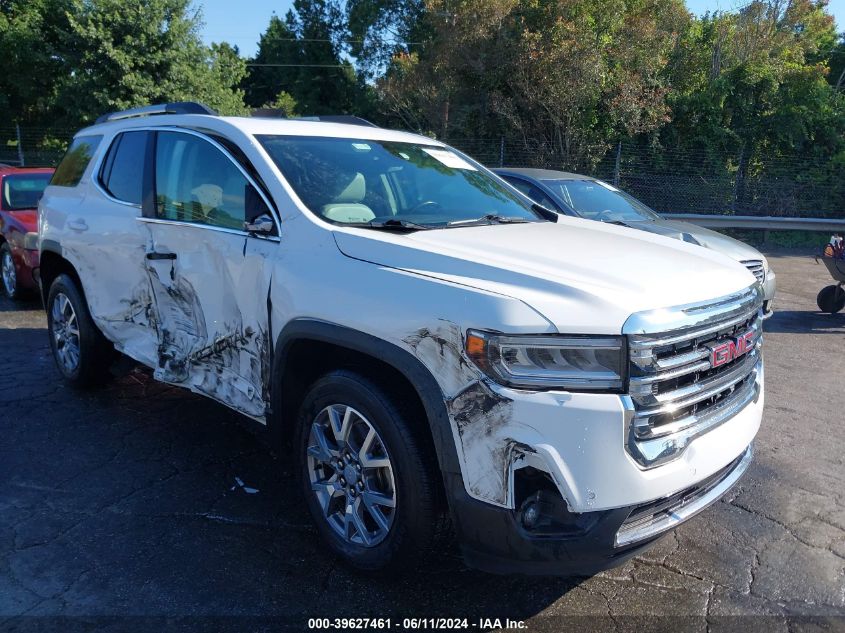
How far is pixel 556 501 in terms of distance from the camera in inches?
93.2

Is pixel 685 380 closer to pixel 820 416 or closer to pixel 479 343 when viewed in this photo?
pixel 479 343

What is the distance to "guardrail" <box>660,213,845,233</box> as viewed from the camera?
14.7 m

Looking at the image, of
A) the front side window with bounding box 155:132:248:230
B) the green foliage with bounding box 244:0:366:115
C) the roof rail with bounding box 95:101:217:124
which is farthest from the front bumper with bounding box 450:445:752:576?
the green foliage with bounding box 244:0:366:115

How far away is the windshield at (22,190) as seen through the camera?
8695 millimetres

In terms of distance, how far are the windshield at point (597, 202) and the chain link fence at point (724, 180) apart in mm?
8212

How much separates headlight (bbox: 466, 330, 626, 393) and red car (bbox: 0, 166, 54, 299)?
7.03 metres

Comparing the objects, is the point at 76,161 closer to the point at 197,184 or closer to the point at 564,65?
the point at 197,184

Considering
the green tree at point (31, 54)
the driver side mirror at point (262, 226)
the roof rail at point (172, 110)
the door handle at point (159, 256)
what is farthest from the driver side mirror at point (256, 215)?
the green tree at point (31, 54)

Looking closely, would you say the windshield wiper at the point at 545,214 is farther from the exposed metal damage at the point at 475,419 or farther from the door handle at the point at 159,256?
the door handle at the point at 159,256

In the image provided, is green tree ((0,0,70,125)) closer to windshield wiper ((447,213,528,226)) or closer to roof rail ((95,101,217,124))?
roof rail ((95,101,217,124))

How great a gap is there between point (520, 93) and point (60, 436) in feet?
50.5

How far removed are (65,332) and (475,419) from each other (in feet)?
13.7

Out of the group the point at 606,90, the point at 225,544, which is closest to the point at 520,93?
the point at 606,90

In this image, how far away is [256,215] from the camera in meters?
3.36
